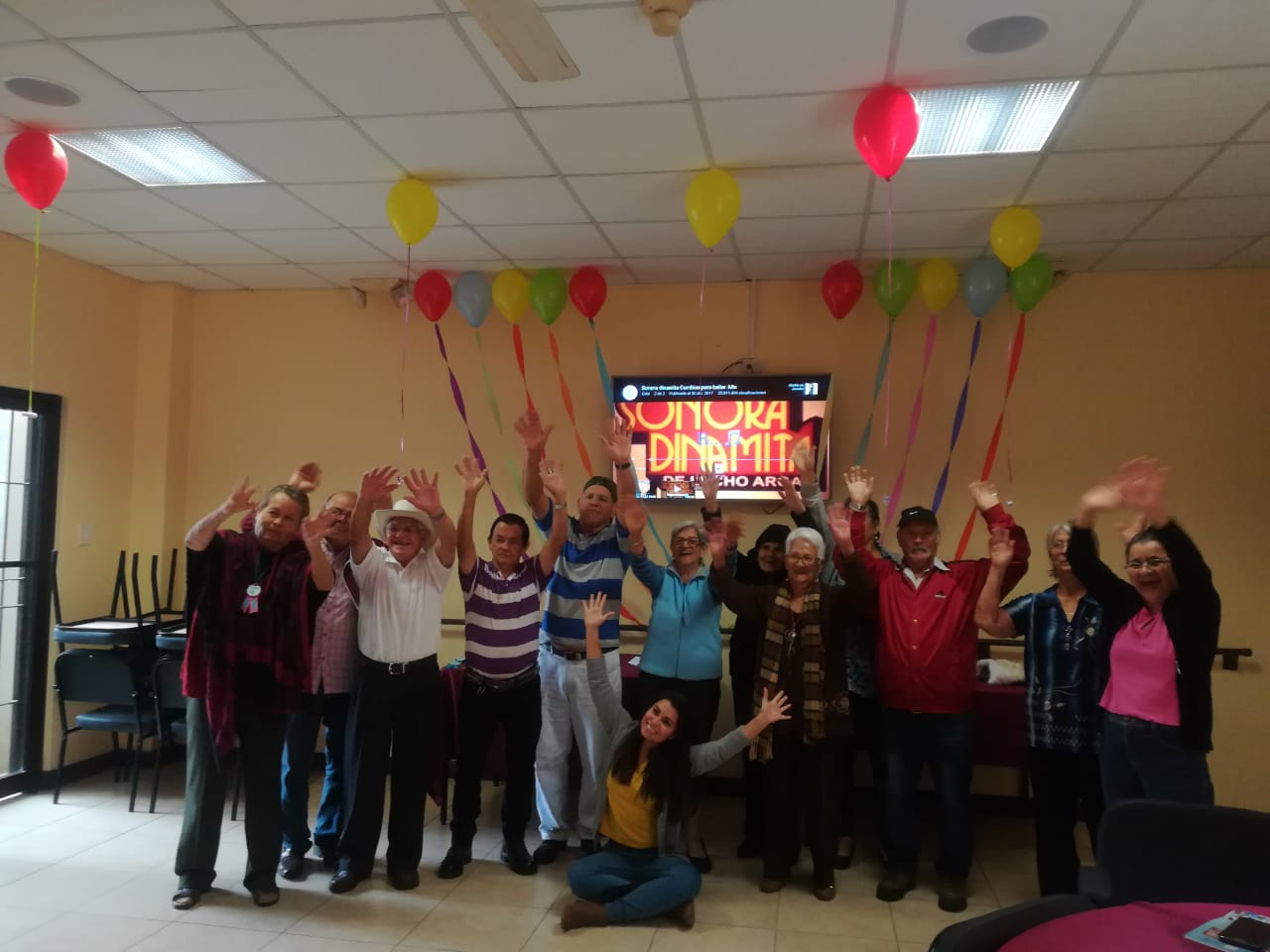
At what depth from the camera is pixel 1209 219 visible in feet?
12.1

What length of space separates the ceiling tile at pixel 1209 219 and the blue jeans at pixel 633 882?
130 inches

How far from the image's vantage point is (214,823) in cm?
316

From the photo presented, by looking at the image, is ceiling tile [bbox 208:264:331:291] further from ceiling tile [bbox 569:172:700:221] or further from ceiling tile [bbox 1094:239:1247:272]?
ceiling tile [bbox 1094:239:1247:272]

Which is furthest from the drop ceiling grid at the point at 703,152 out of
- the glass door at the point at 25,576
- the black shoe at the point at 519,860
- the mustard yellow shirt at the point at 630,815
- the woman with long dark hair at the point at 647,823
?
the black shoe at the point at 519,860

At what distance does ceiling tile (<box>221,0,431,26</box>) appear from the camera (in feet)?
7.52

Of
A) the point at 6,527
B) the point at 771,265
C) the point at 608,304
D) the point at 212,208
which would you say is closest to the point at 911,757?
the point at 771,265

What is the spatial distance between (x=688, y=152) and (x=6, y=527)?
13.3ft

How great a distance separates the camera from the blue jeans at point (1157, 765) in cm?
254

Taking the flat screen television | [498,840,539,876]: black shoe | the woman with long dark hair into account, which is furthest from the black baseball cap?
[498,840,539,876]: black shoe

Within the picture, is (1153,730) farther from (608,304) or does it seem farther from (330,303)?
(330,303)

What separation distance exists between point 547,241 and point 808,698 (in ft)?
8.10

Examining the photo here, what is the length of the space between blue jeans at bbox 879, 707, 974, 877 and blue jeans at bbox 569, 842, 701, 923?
83 centimetres

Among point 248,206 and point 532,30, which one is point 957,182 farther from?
point 248,206

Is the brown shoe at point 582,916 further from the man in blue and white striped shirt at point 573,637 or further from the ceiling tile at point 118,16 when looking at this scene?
the ceiling tile at point 118,16
